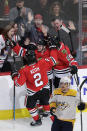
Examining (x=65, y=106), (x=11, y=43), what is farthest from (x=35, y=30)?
(x=65, y=106)

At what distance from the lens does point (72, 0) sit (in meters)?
5.18

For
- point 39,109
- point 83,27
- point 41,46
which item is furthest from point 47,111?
point 83,27

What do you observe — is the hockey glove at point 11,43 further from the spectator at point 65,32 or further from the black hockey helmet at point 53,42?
the spectator at point 65,32

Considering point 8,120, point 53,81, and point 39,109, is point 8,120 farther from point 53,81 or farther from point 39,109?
point 53,81

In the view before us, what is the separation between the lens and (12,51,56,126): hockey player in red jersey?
4453 mm

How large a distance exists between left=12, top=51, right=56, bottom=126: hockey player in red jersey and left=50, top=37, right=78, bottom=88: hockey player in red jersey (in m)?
0.19

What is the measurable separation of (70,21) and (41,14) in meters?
0.45

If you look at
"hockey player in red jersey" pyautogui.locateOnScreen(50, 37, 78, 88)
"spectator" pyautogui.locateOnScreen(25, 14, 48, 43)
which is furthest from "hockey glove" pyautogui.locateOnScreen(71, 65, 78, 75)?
"spectator" pyautogui.locateOnScreen(25, 14, 48, 43)

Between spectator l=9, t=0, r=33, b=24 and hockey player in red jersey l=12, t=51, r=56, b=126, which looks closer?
hockey player in red jersey l=12, t=51, r=56, b=126

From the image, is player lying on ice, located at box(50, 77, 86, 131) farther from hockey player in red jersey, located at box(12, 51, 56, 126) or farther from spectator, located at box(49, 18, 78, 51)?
spectator, located at box(49, 18, 78, 51)

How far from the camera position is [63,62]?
16.3 ft

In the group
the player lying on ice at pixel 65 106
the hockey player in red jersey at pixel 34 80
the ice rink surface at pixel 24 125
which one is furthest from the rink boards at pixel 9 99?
the player lying on ice at pixel 65 106

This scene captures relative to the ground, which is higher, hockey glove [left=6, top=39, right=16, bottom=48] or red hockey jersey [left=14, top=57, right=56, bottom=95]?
hockey glove [left=6, top=39, right=16, bottom=48]

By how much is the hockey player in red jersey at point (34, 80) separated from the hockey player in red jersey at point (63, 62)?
7.7 inches
